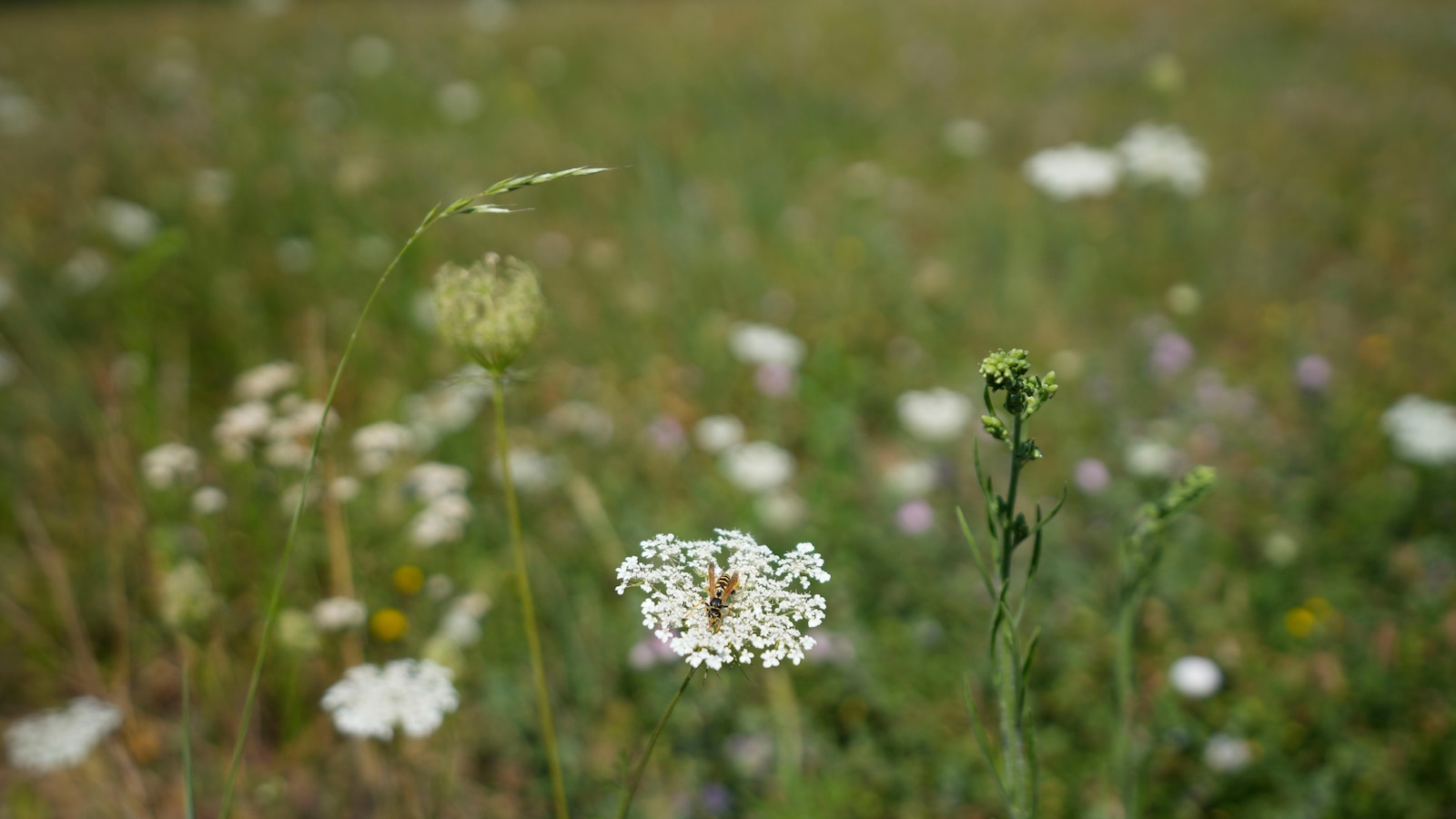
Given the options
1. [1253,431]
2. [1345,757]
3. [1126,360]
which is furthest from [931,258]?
[1345,757]

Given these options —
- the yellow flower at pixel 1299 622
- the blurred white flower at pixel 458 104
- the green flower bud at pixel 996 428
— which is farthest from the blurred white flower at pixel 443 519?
the blurred white flower at pixel 458 104

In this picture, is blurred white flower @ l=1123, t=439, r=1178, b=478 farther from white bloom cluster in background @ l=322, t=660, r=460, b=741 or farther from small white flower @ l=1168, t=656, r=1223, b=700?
white bloom cluster in background @ l=322, t=660, r=460, b=741

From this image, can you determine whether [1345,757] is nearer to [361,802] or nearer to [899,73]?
[361,802]

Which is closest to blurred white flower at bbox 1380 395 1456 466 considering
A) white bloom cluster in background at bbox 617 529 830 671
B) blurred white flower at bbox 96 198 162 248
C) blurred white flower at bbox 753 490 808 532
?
blurred white flower at bbox 753 490 808 532

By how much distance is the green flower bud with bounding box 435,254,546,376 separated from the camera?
1.21 meters

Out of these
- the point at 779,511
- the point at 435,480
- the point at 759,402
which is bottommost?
the point at 435,480

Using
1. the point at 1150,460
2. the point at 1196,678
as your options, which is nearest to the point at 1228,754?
the point at 1196,678

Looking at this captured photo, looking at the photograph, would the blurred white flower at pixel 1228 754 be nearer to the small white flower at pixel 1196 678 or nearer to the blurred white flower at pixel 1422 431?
the small white flower at pixel 1196 678

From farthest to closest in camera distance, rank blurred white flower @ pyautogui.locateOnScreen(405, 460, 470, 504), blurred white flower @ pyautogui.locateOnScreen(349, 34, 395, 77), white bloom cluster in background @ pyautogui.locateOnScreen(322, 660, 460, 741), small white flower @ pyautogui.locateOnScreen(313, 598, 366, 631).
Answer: blurred white flower @ pyautogui.locateOnScreen(349, 34, 395, 77)
blurred white flower @ pyautogui.locateOnScreen(405, 460, 470, 504)
small white flower @ pyautogui.locateOnScreen(313, 598, 366, 631)
white bloom cluster in background @ pyautogui.locateOnScreen(322, 660, 460, 741)

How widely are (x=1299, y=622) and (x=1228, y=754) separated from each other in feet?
1.77

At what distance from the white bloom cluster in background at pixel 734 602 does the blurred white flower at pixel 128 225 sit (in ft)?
12.8

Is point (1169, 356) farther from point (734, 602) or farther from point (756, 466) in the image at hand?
point (734, 602)

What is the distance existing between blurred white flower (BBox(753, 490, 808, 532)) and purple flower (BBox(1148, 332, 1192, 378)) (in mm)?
1643

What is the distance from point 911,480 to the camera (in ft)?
8.88
